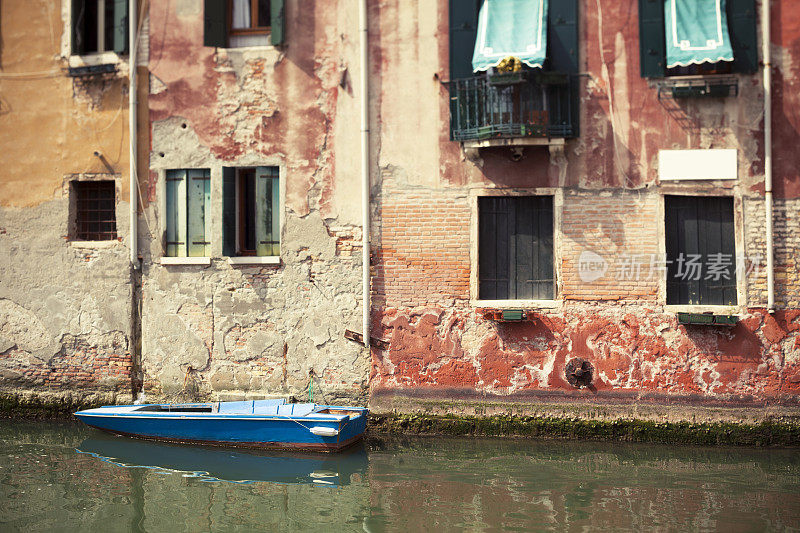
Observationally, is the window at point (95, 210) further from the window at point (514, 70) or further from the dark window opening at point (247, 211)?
the window at point (514, 70)

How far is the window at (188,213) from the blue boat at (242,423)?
2.09 meters

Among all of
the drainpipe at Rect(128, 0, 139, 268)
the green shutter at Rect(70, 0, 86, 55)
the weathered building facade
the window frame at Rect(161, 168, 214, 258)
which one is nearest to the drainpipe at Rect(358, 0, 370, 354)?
the weathered building facade

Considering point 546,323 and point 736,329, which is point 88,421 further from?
point 736,329

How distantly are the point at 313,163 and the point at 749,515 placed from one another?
631 centimetres

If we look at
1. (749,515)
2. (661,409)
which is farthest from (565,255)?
(749,515)

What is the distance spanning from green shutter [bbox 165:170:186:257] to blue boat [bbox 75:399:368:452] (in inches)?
83.3

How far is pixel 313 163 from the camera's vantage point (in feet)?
35.3

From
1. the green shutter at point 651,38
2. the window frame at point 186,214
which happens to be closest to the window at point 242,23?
the window frame at point 186,214

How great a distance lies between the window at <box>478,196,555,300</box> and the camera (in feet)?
34.2

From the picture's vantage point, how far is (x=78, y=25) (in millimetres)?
11305

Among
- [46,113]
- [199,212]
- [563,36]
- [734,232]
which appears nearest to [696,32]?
[563,36]

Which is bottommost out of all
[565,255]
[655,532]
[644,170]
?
[655,532]

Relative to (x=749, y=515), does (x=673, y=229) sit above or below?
above

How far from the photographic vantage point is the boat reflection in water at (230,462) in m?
8.88
